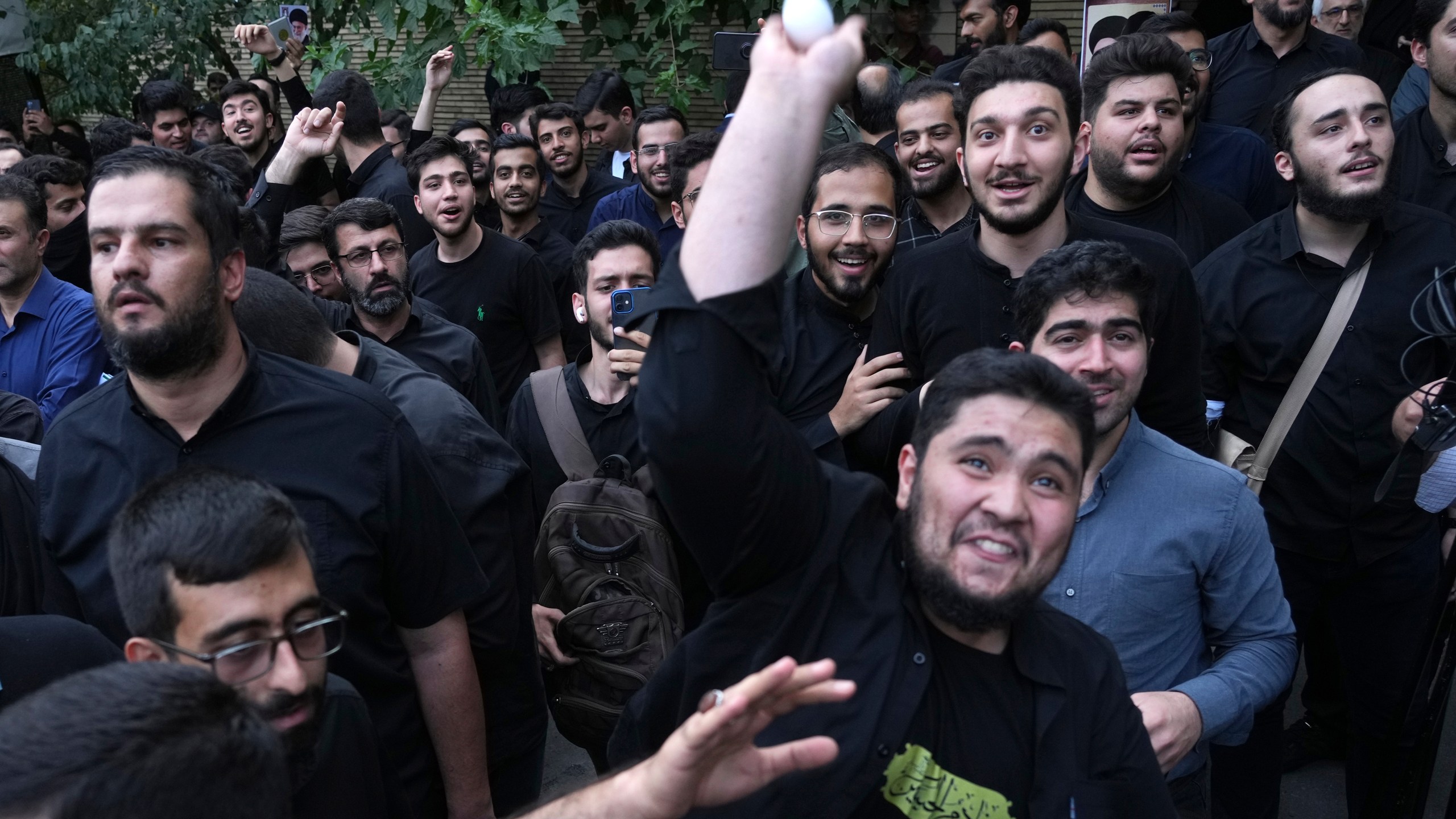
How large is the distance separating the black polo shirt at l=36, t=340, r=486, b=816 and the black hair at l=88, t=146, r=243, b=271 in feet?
0.78

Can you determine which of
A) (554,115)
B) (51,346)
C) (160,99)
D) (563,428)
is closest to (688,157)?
(563,428)

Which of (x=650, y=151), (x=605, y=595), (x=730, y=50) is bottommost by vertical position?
(x=605, y=595)

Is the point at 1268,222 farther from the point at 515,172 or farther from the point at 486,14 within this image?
the point at 486,14

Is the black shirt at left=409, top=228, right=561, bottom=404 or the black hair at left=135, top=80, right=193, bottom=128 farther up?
the black hair at left=135, top=80, right=193, bottom=128

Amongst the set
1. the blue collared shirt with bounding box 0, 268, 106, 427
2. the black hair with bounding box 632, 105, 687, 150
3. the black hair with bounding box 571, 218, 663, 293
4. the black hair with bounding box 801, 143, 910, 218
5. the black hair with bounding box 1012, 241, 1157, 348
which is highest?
the black hair with bounding box 632, 105, 687, 150

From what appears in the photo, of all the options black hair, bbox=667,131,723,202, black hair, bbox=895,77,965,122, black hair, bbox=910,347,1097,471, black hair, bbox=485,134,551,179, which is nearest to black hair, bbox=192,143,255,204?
black hair, bbox=485,134,551,179

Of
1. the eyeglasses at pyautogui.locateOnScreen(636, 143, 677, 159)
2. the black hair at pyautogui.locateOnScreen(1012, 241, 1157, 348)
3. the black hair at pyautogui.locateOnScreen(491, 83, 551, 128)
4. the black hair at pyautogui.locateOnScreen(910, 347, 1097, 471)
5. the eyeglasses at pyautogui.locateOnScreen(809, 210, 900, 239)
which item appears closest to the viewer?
the black hair at pyautogui.locateOnScreen(910, 347, 1097, 471)

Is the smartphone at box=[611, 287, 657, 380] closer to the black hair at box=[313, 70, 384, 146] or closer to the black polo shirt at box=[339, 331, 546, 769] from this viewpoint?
the black polo shirt at box=[339, 331, 546, 769]

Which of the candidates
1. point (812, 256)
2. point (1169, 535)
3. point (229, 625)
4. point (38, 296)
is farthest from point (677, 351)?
point (38, 296)

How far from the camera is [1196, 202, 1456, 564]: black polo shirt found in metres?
3.27

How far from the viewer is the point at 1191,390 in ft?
9.54

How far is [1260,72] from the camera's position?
544cm

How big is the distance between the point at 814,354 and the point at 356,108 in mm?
4243

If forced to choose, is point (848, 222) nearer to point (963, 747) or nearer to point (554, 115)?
point (963, 747)
